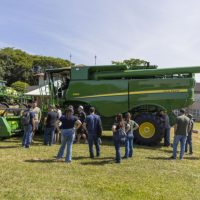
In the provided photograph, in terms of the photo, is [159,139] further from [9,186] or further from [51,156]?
[9,186]

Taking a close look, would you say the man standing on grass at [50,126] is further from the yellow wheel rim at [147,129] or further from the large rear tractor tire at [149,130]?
the yellow wheel rim at [147,129]

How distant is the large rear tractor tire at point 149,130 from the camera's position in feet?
50.0

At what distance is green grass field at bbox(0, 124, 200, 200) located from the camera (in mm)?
7715

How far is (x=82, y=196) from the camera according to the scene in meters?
7.48

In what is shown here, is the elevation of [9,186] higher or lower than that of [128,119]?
lower

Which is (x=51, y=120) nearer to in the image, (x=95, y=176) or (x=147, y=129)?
(x=147, y=129)

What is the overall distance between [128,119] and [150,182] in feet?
11.0

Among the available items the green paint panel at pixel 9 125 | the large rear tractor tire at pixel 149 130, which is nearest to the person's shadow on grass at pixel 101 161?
the large rear tractor tire at pixel 149 130

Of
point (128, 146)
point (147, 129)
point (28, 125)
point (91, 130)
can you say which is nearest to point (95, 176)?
point (91, 130)

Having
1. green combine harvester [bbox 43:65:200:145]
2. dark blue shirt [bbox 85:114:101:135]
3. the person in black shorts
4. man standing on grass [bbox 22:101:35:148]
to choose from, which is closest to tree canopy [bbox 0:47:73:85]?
green combine harvester [bbox 43:65:200:145]

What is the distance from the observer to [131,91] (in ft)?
52.5

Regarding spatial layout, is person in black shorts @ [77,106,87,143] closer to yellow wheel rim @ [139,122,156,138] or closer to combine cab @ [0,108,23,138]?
yellow wheel rim @ [139,122,156,138]

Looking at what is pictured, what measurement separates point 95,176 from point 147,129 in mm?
6618

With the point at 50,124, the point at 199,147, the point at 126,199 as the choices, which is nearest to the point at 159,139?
the point at 199,147
